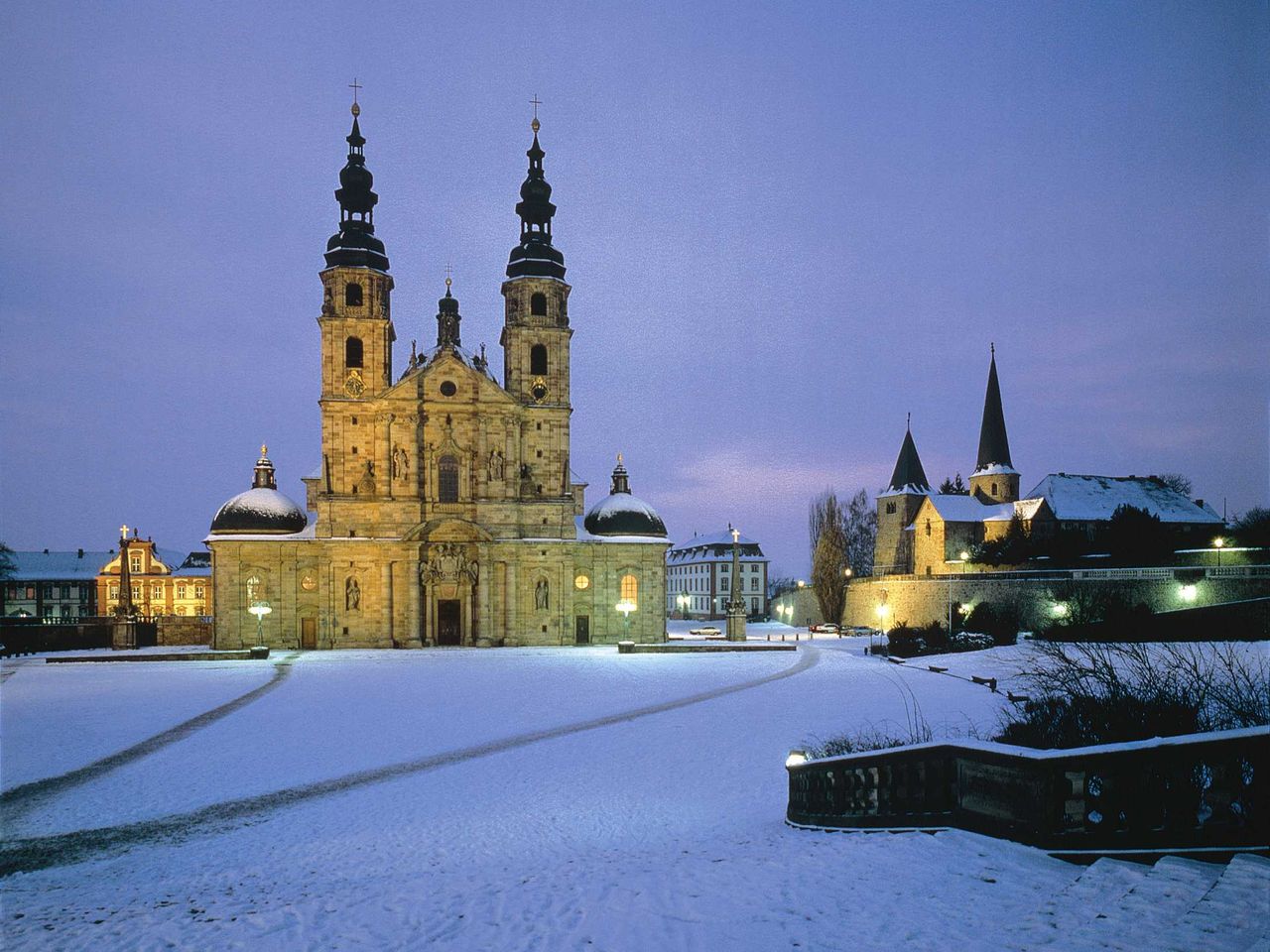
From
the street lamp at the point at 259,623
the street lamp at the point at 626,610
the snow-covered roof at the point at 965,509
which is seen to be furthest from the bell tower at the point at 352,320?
the snow-covered roof at the point at 965,509

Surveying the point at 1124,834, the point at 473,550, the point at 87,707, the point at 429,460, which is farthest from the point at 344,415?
the point at 1124,834

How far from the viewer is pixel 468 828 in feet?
38.7

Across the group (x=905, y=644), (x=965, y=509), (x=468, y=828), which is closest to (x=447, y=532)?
(x=905, y=644)

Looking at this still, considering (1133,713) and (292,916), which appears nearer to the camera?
(292,916)

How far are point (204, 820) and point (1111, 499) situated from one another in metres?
66.9

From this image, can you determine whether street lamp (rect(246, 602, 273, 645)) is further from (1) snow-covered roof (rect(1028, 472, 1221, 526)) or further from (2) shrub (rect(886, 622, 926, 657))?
(1) snow-covered roof (rect(1028, 472, 1221, 526))

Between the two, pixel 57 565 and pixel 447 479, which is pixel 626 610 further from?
pixel 57 565

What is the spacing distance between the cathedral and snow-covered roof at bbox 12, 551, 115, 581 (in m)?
48.7

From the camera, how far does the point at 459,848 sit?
1065 cm

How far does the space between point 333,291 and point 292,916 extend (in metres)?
46.9

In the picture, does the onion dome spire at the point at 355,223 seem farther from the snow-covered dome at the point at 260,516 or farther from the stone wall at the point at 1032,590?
the stone wall at the point at 1032,590

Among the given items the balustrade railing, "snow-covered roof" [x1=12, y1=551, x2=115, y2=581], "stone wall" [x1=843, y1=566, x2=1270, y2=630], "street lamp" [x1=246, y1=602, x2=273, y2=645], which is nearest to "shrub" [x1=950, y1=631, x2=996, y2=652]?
"stone wall" [x1=843, y1=566, x2=1270, y2=630]

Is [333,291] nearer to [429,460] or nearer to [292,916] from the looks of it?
[429,460]

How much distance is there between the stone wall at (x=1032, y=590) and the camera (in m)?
36.1
